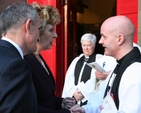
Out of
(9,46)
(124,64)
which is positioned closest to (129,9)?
(124,64)

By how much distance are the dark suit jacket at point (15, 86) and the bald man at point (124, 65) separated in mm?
686

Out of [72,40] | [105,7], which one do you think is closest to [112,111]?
[72,40]

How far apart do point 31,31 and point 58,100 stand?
3.31 ft

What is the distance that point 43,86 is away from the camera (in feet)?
6.88

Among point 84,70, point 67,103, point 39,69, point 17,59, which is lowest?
point 84,70

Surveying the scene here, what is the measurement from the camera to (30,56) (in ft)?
7.19

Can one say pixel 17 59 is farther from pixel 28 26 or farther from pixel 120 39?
pixel 120 39

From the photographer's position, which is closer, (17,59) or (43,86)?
(17,59)

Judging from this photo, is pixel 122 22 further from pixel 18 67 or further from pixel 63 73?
pixel 63 73

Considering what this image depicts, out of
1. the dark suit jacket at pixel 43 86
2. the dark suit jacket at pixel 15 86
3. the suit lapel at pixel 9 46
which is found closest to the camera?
the dark suit jacket at pixel 15 86

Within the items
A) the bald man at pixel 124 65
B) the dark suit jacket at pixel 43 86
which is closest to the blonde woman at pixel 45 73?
the dark suit jacket at pixel 43 86

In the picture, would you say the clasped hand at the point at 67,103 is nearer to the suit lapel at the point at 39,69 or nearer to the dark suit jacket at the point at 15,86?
the suit lapel at the point at 39,69

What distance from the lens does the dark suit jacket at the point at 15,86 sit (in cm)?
132

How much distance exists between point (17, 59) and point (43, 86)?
76cm
